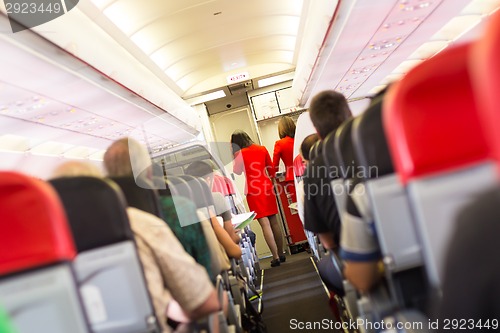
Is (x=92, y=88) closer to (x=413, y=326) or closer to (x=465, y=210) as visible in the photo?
(x=413, y=326)

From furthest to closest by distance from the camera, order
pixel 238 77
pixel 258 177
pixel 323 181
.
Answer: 1. pixel 238 77
2. pixel 258 177
3. pixel 323 181

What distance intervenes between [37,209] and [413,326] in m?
1.21

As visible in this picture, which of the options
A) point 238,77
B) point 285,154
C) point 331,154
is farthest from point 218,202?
point 238,77

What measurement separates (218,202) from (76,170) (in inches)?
97.5

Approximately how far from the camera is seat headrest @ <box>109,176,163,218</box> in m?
2.25

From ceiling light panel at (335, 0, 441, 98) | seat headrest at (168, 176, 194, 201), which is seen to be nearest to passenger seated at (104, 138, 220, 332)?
seat headrest at (168, 176, 194, 201)

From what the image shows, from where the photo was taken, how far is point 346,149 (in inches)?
69.0

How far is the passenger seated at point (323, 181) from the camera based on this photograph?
93.7 inches

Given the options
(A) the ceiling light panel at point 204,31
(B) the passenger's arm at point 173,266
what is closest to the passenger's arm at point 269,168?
(A) the ceiling light panel at point 204,31

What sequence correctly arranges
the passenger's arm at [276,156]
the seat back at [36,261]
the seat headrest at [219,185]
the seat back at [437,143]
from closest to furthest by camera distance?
the seat back at [437,143] → the seat back at [36,261] → the seat headrest at [219,185] → the passenger's arm at [276,156]

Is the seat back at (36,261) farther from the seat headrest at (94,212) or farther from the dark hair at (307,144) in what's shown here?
the dark hair at (307,144)

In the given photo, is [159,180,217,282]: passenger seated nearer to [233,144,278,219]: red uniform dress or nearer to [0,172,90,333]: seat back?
[0,172,90,333]: seat back

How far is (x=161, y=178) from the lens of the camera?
2.71 m

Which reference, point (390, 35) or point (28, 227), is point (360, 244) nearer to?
point (28, 227)
